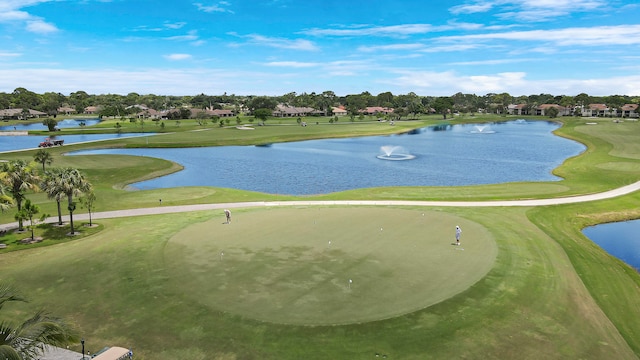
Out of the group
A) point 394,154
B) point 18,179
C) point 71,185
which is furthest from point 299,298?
point 394,154

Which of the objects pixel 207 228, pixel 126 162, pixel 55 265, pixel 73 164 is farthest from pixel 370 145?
pixel 55 265

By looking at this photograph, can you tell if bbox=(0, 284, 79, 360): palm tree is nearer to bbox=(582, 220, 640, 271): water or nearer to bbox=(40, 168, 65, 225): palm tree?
bbox=(40, 168, 65, 225): palm tree

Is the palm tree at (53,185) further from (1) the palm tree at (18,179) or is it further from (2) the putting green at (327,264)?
(2) the putting green at (327,264)

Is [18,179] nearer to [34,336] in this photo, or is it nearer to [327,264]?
[327,264]

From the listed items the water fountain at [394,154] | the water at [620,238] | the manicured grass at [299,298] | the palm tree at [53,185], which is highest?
the palm tree at [53,185]

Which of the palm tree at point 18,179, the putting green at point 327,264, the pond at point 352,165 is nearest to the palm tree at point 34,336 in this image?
the putting green at point 327,264

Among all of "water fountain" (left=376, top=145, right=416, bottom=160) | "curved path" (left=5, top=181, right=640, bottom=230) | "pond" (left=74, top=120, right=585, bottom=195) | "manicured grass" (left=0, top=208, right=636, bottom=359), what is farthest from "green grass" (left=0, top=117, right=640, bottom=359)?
"water fountain" (left=376, top=145, right=416, bottom=160)
